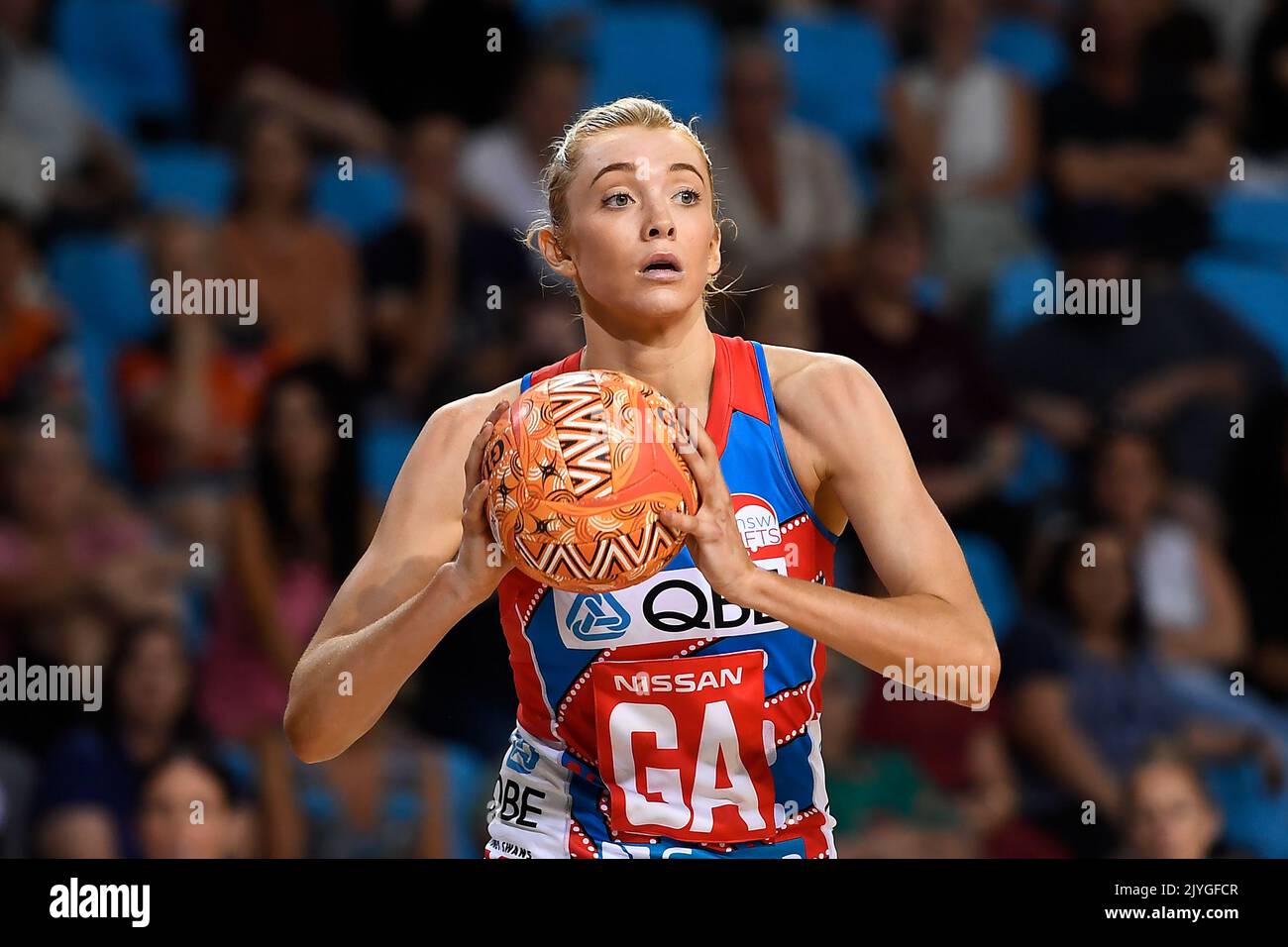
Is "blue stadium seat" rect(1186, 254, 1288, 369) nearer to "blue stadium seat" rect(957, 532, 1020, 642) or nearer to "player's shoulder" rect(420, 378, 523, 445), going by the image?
"blue stadium seat" rect(957, 532, 1020, 642)

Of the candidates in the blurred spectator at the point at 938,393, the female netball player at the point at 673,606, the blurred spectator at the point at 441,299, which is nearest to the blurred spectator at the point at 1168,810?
the blurred spectator at the point at 938,393

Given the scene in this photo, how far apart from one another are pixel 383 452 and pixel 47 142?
1918 millimetres

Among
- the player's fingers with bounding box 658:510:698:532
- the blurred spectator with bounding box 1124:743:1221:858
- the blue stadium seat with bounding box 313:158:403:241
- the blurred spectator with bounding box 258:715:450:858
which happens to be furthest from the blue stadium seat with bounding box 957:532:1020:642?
the player's fingers with bounding box 658:510:698:532

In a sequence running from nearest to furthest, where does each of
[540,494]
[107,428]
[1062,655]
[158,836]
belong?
[540,494], [158,836], [1062,655], [107,428]

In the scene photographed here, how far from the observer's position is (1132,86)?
265 inches

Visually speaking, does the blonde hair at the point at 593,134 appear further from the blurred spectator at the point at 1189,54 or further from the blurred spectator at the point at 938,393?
the blurred spectator at the point at 1189,54

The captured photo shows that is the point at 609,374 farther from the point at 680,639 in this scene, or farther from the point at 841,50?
the point at 841,50

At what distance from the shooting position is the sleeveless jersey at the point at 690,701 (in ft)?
10.5

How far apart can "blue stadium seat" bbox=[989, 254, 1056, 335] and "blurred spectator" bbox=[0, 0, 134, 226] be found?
3.43m

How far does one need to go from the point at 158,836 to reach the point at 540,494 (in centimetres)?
264

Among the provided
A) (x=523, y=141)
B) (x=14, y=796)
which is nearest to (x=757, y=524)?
(x=14, y=796)

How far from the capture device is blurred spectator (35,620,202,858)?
4.91m

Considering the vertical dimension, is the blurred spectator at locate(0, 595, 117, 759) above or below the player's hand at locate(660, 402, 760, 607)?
below

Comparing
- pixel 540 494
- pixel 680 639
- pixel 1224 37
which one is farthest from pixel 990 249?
pixel 540 494
